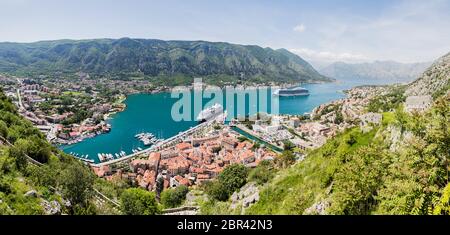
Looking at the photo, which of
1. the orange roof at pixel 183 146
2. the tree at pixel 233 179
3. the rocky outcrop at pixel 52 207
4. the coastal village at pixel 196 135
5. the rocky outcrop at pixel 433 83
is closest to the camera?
the rocky outcrop at pixel 52 207

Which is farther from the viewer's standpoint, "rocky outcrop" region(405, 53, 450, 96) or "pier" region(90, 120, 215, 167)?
"rocky outcrop" region(405, 53, 450, 96)

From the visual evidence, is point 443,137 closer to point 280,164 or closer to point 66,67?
point 280,164

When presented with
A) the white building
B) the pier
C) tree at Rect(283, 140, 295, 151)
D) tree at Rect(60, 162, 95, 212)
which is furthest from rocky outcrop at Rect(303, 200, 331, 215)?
tree at Rect(283, 140, 295, 151)

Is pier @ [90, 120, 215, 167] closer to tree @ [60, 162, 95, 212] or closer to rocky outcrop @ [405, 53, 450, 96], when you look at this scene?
tree @ [60, 162, 95, 212]

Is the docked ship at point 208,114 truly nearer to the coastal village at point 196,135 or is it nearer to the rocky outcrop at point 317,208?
the coastal village at point 196,135

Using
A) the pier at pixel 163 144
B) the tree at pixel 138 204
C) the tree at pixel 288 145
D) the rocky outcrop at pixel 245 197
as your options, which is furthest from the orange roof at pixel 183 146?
the tree at pixel 138 204
